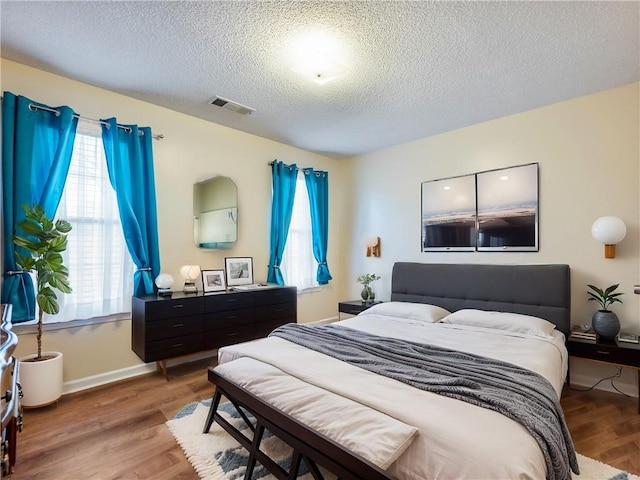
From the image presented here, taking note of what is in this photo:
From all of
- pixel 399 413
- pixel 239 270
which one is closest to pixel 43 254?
pixel 239 270

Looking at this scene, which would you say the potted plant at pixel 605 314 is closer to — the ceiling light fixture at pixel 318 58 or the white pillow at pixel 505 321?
the white pillow at pixel 505 321

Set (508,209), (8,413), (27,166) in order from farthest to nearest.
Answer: (508,209) → (27,166) → (8,413)

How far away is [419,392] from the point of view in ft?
5.35

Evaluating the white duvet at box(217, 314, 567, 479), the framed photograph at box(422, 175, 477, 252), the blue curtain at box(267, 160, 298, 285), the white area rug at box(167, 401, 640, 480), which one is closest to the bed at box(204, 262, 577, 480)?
the white duvet at box(217, 314, 567, 479)

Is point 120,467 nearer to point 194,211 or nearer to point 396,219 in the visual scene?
point 194,211

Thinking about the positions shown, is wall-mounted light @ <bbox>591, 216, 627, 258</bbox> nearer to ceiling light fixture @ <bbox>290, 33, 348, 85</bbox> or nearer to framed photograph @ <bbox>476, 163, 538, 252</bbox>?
framed photograph @ <bbox>476, 163, 538, 252</bbox>

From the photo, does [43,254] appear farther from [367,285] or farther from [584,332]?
[584,332]

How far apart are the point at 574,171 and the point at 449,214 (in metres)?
1.27

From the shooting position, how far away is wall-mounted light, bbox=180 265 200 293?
3.37m

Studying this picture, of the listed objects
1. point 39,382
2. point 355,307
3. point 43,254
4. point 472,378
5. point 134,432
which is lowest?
point 134,432

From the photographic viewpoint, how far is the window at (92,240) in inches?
111

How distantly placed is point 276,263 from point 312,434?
2986mm

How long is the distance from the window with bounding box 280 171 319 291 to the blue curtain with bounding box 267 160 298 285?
0.25m

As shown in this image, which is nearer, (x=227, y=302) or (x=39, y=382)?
(x=39, y=382)
